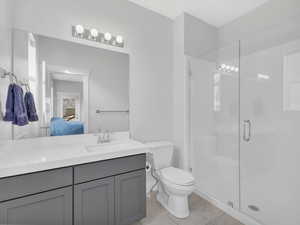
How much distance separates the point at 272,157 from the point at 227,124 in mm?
581

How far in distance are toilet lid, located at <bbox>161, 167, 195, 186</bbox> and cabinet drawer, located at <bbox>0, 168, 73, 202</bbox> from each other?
100cm

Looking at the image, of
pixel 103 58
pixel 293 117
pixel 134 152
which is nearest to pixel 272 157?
pixel 293 117

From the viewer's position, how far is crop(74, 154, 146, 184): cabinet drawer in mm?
1149

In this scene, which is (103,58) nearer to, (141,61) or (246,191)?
(141,61)

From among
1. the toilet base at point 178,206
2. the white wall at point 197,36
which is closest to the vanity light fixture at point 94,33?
the white wall at point 197,36

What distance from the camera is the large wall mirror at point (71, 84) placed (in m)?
1.42

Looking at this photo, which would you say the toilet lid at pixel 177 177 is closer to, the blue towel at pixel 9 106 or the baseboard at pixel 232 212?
the baseboard at pixel 232 212

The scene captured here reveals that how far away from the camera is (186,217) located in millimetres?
1637

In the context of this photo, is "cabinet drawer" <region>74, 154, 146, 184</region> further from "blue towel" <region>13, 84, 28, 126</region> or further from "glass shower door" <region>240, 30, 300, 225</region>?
"glass shower door" <region>240, 30, 300, 225</region>

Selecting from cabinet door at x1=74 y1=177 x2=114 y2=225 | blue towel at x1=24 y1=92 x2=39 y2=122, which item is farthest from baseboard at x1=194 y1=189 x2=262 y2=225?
blue towel at x1=24 y1=92 x2=39 y2=122

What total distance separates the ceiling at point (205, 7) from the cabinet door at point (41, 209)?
2313mm

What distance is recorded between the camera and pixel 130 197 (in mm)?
1386

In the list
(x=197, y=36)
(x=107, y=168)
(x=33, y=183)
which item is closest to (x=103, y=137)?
(x=107, y=168)

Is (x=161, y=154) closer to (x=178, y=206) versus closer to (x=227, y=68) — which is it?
(x=178, y=206)
